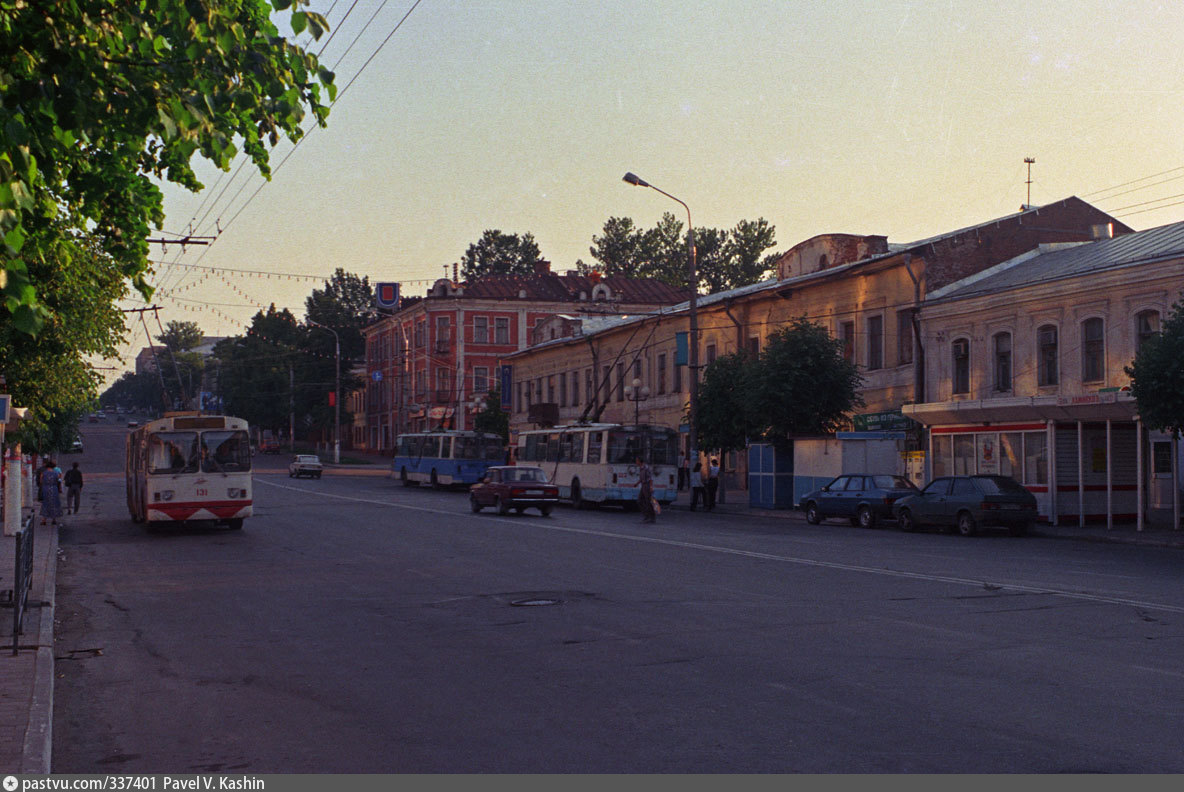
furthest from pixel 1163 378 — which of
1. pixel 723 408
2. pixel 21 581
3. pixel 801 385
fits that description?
pixel 21 581

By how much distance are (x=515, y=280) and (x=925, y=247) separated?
176 feet

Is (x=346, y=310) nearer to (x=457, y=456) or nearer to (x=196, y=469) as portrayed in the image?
(x=457, y=456)

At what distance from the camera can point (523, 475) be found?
34812 millimetres

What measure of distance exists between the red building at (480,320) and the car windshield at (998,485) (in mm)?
57023

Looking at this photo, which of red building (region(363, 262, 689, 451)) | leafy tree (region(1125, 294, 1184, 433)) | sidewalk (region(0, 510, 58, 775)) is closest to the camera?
sidewalk (region(0, 510, 58, 775))

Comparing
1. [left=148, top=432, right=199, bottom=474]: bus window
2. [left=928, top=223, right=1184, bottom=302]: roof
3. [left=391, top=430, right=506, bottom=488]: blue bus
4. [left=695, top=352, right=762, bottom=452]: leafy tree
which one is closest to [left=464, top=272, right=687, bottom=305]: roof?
[left=391, top=430, right=506, bottom=488]: blue bus

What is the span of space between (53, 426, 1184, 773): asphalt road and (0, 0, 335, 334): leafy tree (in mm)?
3337

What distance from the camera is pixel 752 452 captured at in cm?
4103

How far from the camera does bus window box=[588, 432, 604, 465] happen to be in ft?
136

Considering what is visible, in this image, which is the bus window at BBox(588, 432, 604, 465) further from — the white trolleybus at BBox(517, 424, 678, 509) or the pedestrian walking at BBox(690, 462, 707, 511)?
the pedestrian walking at BBox(690, 462, 707, 511)

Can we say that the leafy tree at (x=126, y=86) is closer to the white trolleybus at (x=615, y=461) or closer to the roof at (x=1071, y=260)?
the roof at (x=1071, y=260)

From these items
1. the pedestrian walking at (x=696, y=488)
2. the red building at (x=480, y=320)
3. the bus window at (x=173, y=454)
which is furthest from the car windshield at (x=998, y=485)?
the red building at (x=480, y=320)

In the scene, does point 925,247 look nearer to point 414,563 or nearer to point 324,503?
point 324,503

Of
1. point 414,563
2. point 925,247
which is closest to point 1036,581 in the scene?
point 414,563
